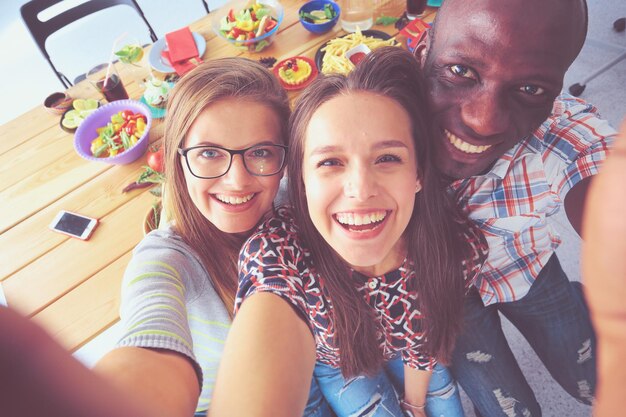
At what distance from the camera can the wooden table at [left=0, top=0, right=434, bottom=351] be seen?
4.22 ft

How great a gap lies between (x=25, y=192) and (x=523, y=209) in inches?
77.0

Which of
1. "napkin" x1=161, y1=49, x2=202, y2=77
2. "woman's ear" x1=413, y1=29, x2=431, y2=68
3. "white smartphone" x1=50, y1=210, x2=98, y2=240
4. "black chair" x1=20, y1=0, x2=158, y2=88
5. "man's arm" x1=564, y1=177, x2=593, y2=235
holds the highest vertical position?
"black chair" x1=20, y1=0, x2=158, y2=88

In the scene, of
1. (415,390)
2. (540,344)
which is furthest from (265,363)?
(540,344)

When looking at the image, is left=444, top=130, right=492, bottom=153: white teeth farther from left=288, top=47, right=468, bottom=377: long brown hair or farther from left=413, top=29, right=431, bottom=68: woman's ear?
left=413, top=29, right=431, bottom=68: woman's ear

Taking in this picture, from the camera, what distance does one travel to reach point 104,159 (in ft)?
5.16

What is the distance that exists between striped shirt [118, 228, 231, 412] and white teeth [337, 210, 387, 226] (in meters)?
0.46

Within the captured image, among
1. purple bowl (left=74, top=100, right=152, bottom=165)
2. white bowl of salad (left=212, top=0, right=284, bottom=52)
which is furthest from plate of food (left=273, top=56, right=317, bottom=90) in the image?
purple bowl (left=74, top=100, right=152, bottom=165)

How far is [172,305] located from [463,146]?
2.78ft

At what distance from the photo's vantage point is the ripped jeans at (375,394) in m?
1.24

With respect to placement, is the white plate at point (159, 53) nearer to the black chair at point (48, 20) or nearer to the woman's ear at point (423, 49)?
the black chair at point (48, 20)

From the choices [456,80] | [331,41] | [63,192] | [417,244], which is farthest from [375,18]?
[63,192]

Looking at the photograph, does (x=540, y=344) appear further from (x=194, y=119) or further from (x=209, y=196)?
(x=194, y=119)

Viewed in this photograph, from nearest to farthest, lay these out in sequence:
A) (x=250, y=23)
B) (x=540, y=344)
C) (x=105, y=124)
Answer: (x=540, y=344) → (x=105, y=124) → (x=250, y=23)

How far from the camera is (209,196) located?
3.72ft
